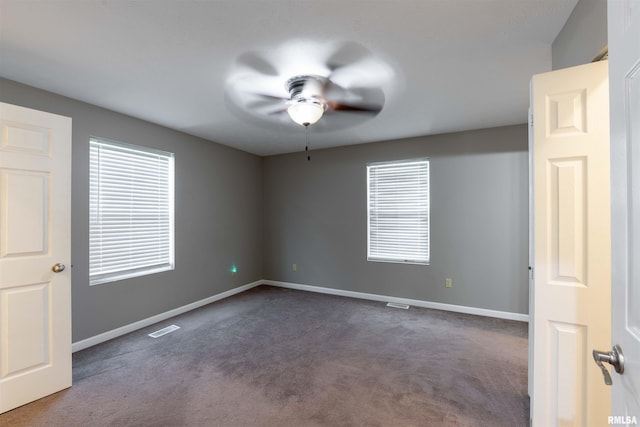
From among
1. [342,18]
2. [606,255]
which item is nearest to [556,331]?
[606,255]

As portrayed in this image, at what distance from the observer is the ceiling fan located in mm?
1993

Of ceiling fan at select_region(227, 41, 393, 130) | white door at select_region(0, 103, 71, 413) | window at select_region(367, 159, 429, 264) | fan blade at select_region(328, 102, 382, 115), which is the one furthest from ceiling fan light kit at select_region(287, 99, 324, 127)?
window at select_region(367, 159, 429, 264)

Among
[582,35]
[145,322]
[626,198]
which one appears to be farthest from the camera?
[145,322]

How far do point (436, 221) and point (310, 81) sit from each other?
9.10 feet

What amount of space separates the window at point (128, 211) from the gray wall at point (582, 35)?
160 inches

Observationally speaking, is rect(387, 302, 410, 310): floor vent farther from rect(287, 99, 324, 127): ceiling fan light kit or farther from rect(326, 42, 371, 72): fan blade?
rect(326, 42, 371, 72): fan blade

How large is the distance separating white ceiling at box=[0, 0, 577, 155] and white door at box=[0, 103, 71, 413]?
22.7 inches

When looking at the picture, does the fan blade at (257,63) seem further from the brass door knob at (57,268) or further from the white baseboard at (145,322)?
the white baseboard at (145,322)

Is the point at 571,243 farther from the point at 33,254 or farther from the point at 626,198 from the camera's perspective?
the point at 33,254

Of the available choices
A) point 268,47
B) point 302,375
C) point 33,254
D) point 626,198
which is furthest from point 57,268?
point 626,198

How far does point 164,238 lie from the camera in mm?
3738

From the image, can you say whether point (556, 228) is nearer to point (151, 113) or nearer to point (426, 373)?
point (426, 373)

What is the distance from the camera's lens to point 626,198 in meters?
0.73

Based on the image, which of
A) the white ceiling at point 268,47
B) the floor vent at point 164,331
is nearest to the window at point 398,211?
the white ceiling at point 268,47
